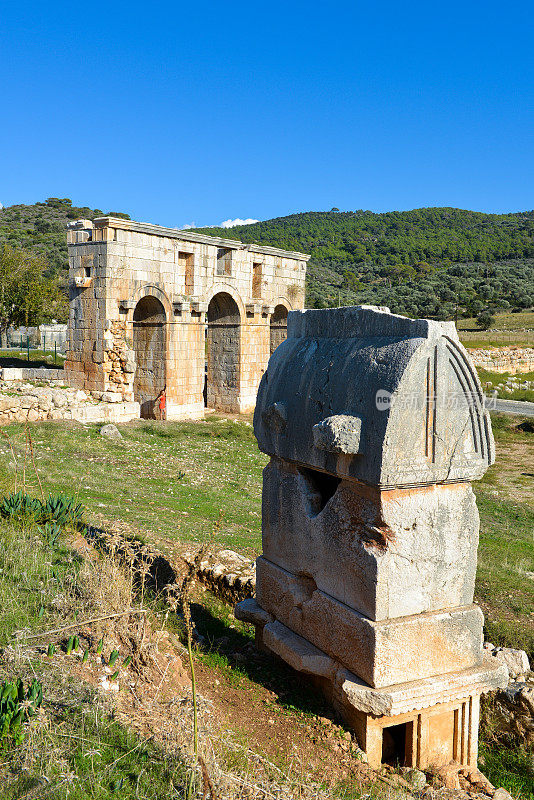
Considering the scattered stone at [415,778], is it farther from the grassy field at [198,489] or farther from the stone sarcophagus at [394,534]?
the grassy field at [198,489]

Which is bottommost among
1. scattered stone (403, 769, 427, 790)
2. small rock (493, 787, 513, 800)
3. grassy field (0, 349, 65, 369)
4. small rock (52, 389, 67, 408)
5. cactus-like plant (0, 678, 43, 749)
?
small rock (493, 787, 513, 800)

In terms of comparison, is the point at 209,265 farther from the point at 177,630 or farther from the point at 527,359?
the point at 527,359

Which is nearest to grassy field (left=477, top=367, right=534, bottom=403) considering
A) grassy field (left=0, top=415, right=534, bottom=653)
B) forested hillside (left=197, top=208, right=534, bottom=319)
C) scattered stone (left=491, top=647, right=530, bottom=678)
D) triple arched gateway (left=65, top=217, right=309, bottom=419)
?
grassy field (left=0, top=415, right=534, bottom=653)

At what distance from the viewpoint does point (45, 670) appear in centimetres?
309

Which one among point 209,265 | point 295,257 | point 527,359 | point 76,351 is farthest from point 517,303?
point 76,351

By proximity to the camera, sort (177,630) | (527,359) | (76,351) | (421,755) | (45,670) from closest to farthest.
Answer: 1. (45,670)
2. (421,755)
3. (177,630)
4. (76,351)
5. (527,359)

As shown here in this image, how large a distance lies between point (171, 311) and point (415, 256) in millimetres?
50310

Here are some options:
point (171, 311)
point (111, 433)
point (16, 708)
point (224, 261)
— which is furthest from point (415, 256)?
point (16, 708)

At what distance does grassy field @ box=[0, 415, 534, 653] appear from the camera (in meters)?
6.24

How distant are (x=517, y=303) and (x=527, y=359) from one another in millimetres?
18226

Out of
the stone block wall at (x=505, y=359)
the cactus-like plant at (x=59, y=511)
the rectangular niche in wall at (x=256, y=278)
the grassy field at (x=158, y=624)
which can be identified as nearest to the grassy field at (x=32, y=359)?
the rectangular niche in wall at (x=256, y=278)

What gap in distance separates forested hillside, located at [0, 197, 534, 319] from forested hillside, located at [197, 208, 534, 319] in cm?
10

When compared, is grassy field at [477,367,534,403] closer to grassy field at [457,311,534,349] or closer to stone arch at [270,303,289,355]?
grassy field at [457,311,534,349]

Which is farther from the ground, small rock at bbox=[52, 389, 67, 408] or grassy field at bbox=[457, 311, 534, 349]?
grassy field at bbox=[457, 311, 534, 349]
